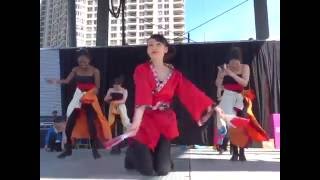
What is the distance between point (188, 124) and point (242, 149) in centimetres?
61

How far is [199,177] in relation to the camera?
429cm

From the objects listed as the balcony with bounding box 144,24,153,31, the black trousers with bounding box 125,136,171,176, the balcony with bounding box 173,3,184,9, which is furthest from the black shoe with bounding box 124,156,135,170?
the balcony with bounding box 173,3,184,9

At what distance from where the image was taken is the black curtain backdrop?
4.46 meters

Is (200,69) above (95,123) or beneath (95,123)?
above

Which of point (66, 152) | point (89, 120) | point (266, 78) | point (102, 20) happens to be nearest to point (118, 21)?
point (102, 20)

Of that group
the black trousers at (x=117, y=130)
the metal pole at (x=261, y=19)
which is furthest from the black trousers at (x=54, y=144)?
the metal pole at (x=261, y=19)

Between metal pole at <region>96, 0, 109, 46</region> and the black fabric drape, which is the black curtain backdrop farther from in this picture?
metal pole at <region>96, 0, 109, 46</region>

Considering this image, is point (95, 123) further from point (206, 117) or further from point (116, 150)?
point (206, 117)

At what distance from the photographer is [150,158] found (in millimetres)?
4410

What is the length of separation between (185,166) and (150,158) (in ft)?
1.19
